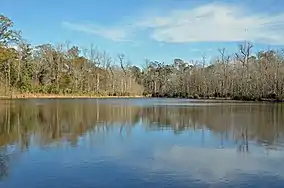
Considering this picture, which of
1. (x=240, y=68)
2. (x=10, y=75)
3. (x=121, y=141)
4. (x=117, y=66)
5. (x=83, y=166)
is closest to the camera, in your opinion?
(x=83, y=166)

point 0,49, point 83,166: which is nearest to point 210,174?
point 83,166

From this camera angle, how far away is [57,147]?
1218 cm

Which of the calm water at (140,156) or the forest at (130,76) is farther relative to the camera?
the forest at (130,76)

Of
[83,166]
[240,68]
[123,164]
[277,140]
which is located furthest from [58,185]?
[240,68]

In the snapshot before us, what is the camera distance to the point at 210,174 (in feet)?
28.3

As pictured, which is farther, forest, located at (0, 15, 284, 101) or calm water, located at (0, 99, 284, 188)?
forest, located at (0, 15, 284, 101)

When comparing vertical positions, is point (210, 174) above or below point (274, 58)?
below

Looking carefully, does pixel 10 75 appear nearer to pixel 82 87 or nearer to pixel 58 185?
pixel 82 87

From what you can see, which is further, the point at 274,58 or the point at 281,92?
the point at 274,58

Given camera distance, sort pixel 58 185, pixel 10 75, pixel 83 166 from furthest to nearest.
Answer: pixel 10 75, pixel 83 166, pixel 58 185

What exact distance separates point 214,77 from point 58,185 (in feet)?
220

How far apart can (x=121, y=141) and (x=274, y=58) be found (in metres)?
51.9

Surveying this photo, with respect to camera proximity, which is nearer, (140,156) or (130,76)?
(140,156)

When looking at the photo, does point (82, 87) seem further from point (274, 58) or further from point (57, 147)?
point (57, 147)
